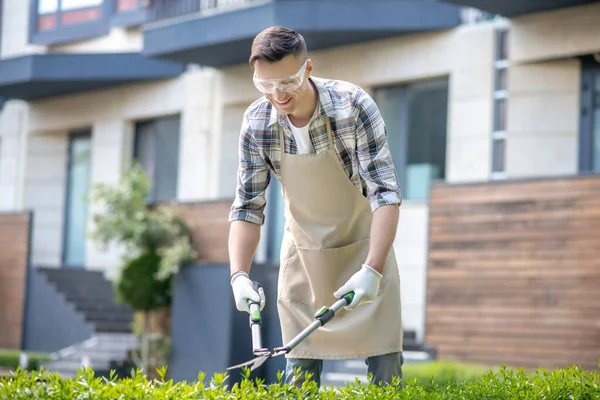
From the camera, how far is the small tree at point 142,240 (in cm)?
1453

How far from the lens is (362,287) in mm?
3799

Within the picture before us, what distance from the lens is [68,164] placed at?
1897 cm

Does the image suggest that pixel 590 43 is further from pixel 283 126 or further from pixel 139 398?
pixel 139 398

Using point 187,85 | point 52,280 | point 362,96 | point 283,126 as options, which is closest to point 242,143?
point 283,126

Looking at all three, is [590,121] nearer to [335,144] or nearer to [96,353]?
[96,353]

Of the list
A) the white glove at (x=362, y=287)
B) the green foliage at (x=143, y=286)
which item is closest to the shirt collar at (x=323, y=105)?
the white glove at (x=362, y=287)

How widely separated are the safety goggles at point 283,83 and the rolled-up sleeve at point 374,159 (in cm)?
28

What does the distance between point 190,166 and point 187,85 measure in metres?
1.36

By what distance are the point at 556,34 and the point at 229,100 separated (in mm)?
5651

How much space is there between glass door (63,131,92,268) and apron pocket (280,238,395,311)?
48.4 ft

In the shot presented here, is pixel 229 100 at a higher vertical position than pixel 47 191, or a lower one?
higher

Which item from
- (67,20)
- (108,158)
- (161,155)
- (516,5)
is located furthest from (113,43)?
(516,5)

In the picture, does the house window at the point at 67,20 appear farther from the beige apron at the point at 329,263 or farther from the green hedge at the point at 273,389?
the green hedge at the point at 273,389

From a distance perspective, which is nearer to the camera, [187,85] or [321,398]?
[321,398]
